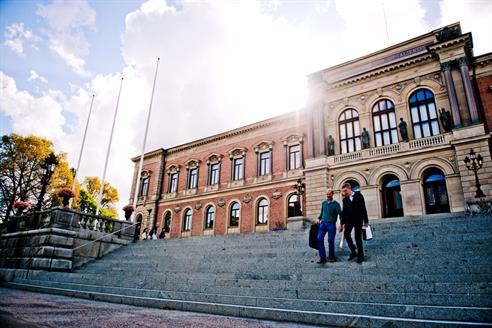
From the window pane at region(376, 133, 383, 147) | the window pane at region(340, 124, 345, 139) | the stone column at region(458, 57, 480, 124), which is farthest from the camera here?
the window pane at region(340, 124, 345, 139)

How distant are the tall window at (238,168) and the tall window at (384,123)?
40.0 ft

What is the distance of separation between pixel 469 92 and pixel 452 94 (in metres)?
0.80

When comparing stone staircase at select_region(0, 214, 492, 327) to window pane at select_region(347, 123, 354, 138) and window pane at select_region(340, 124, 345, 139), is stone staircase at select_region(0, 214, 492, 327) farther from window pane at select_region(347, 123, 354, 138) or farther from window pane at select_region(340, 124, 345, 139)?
window pane at select_region(340, 124, 345, 139)

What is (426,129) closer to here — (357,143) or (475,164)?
(475,164)

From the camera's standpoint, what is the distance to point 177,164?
3222 centimetres

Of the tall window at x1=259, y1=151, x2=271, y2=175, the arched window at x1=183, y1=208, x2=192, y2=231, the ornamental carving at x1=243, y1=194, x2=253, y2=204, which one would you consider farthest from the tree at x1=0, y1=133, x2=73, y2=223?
the tall window at x1=259, y1=151, x2=271, y2=175

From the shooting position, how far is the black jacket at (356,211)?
23.7 feet

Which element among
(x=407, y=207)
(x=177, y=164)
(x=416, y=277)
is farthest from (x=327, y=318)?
(x=177, y=164)

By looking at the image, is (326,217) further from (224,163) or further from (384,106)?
(224,163)

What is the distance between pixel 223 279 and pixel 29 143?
27700mm

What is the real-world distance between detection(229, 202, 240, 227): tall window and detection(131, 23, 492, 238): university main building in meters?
0.09

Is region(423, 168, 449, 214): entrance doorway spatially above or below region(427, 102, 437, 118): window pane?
below

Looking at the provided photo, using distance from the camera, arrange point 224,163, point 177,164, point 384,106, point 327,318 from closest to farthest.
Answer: point 327,318 → point 384,106 → point 224,163 → point 177,164

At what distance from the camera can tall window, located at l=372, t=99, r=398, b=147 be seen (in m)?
19.1
